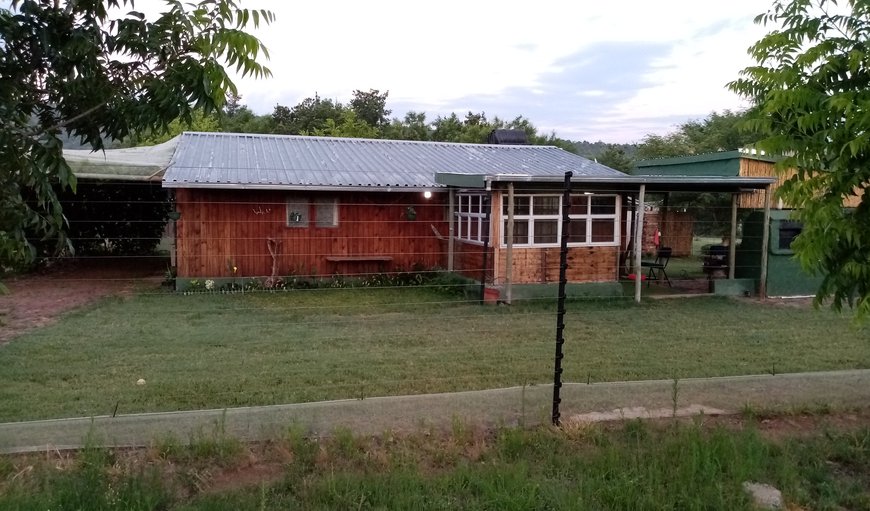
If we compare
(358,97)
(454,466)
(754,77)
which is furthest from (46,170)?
(358,97)

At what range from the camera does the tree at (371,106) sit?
4616 cm

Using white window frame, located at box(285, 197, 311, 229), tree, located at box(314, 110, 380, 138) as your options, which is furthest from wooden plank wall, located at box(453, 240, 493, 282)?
tree, located at box(314, 110, 380, 138)

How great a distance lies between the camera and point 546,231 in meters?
14.3

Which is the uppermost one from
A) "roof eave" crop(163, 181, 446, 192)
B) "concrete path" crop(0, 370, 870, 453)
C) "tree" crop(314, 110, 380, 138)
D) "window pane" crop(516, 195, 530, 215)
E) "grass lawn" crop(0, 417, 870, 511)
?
"tree" crop(314, 110, 380, 138)

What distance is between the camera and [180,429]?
4715 millimetres

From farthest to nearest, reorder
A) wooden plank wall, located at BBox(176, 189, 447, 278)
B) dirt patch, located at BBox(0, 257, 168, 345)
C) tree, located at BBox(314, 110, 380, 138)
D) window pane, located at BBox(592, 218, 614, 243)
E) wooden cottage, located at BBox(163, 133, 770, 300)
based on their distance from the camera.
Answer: tree, located at BBox(314, 110, 380, 138) < wooden plank wall, located at BBox(176, 189, 447, 278) < window pane, located at BBox(592, 218, 614, 243) < wooden cottage, located at BBox(163, 133, 770, 300) < dirt patch, located at BBox(0, 257, 168, 345)

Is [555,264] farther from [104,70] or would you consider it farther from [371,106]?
[371,106]

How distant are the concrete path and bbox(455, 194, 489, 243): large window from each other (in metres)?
8.03

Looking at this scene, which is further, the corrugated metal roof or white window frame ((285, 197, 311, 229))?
white window frame ((285, 197, 311, 229))

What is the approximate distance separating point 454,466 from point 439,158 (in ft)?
50.4

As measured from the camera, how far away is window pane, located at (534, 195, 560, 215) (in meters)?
14.1

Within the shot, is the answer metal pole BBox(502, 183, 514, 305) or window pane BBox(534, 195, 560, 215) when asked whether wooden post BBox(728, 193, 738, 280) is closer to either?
window pane BBox(534, 195, 560, 215)

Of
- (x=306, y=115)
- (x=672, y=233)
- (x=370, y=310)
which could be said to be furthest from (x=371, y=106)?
(x=370, y=310)

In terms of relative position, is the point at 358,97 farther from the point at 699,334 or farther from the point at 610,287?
the point at 699,334
